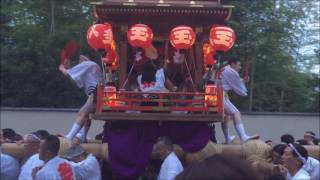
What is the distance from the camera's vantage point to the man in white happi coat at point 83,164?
7.28 m

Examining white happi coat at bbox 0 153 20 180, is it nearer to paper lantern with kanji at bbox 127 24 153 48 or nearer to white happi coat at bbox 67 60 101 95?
white happi coat at bbox 67 60 101 95

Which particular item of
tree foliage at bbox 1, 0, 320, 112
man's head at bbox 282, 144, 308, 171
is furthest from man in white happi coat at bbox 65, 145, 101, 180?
tree foliage at bbox 1, 0, 320, 112

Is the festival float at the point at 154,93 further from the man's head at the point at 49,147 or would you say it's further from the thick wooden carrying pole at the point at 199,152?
the man's head at the point at 49,147

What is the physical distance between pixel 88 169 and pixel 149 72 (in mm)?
1838

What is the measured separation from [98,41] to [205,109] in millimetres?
1734

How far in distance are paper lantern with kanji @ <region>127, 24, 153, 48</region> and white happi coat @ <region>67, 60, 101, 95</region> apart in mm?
852

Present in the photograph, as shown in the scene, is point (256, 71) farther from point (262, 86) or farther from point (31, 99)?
point (31, 99)

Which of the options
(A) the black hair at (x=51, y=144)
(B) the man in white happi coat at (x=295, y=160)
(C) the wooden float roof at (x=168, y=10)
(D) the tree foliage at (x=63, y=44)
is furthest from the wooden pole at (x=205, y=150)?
(D) the tree foliage at (x=63, y=44)

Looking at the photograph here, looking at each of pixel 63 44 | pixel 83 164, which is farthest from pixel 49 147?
pixel 63 44

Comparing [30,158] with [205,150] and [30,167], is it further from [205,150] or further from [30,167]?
[205,150]

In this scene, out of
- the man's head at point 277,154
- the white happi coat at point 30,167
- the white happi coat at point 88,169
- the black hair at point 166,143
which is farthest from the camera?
the white happi coat at point 88,169

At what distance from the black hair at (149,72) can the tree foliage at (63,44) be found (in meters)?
11.2

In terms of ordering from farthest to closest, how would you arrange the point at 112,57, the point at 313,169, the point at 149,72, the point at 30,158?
the point at 112,57 → the point at 149,72 → the point at 313,169 → the point at 30,158

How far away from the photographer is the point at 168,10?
8.41m
